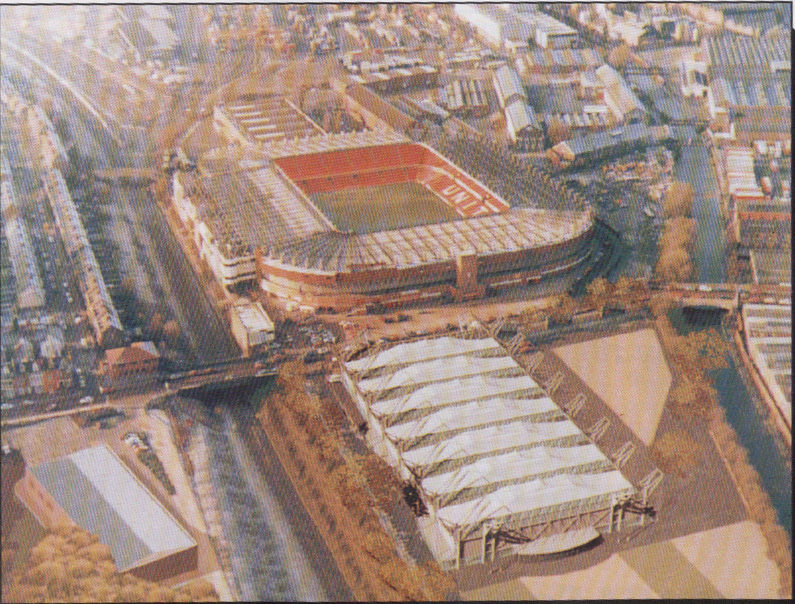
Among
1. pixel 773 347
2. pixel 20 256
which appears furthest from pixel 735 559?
pixel 20 256

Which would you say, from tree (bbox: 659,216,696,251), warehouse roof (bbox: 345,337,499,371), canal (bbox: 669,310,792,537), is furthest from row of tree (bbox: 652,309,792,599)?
warehouse roof (bbox: 345,337,499,371)

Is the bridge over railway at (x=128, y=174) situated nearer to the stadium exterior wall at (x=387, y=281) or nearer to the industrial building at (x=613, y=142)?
the stadium exterior wall at (x=387, y=281)

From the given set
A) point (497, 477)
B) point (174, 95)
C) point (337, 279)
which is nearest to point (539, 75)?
point (174, 95)

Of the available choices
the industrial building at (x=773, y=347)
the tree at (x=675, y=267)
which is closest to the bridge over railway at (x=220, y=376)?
the tree at (x=675, y=267)

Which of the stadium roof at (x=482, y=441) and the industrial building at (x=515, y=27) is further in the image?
the industrial building at (x=515, y=27)

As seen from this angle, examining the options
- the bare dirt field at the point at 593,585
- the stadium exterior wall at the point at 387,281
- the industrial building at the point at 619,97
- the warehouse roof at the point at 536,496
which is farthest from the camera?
the industrial building at the point at 619,97

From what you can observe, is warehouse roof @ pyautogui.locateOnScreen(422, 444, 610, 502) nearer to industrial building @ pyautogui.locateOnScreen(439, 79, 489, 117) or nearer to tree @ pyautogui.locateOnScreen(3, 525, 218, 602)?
tree @ pyautogui.locateOnScreen(3, 525, 218, 602)

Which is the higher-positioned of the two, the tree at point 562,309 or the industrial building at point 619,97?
the industrial building at point 619,97
